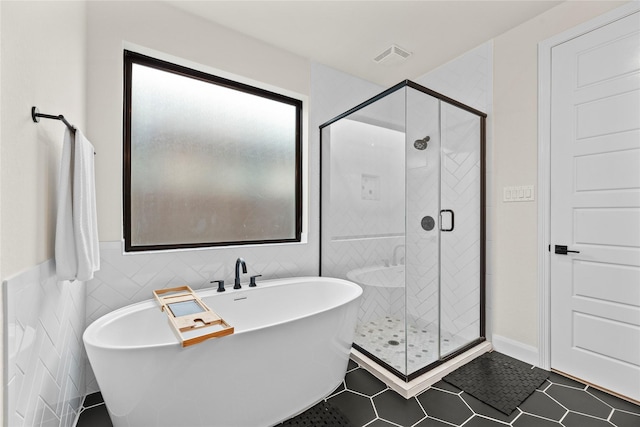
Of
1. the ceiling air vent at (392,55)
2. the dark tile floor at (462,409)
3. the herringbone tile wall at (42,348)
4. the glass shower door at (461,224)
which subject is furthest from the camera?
the ceiling air vent at (392,55)

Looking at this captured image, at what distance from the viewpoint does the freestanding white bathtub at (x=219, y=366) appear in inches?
46.7

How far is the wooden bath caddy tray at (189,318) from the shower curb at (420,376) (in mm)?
1225

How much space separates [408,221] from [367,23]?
5.11 feet

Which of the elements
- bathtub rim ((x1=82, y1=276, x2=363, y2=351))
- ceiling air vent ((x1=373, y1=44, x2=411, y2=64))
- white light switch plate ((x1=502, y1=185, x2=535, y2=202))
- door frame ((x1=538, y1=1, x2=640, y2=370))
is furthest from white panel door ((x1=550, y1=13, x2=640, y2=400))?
bathtub rim ((x1=82, y1=276, x2=363, y2=351))

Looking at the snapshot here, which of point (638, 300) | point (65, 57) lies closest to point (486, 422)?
point (638, 300)

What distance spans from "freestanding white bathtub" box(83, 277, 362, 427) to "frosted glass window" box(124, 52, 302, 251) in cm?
56

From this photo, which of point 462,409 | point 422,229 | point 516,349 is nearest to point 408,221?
point 422,229

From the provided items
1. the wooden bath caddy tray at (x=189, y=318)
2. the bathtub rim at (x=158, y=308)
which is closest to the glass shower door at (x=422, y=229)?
the bathtub rim at (x=158, y=308)

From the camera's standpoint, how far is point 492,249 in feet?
7.72

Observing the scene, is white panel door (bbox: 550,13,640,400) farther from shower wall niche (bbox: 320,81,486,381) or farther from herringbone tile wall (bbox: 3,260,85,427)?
herringbone tile wall (bbox: 3,260,85,427)

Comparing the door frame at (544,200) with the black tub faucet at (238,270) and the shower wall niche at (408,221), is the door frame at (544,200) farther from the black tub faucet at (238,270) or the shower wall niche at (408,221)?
the black tub faucet at (238,270)

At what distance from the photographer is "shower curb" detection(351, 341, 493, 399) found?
1784 mm

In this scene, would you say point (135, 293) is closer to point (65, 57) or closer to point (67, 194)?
point (67, 194)

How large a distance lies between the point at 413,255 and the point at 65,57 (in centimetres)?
228
